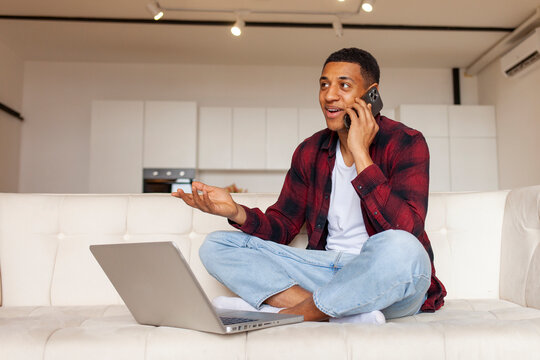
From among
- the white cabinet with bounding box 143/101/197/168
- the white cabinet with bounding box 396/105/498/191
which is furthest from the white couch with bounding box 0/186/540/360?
the white cabinet with bounding box 396/105/498/191

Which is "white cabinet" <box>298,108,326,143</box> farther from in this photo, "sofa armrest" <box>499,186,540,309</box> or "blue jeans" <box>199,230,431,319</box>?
"blue jeans" <box>199,230,431,319</box>

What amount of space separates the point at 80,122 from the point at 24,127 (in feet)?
2.33

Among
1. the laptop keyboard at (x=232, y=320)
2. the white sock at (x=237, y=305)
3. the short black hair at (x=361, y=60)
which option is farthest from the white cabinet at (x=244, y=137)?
the laptop keyboard at (x=232, y=320)

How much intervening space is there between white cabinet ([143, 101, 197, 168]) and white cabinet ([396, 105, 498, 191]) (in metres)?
2.56

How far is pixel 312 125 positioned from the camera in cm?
622

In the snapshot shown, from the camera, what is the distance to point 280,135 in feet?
20.3

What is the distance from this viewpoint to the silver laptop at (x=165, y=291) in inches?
41.9

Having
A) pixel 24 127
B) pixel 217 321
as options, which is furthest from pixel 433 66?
pixel 217 321

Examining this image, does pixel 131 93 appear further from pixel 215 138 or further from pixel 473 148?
pixel 473 148

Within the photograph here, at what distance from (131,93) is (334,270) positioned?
18.4ft

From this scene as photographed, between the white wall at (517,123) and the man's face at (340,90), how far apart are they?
4.29 metres

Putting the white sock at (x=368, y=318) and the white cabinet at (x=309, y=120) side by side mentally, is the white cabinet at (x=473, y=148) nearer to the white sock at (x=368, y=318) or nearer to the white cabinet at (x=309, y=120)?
the white cabinet at (x=309, y=120)

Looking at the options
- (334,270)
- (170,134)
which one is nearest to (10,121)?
(170,134)

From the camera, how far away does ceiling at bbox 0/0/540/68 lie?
473cm
